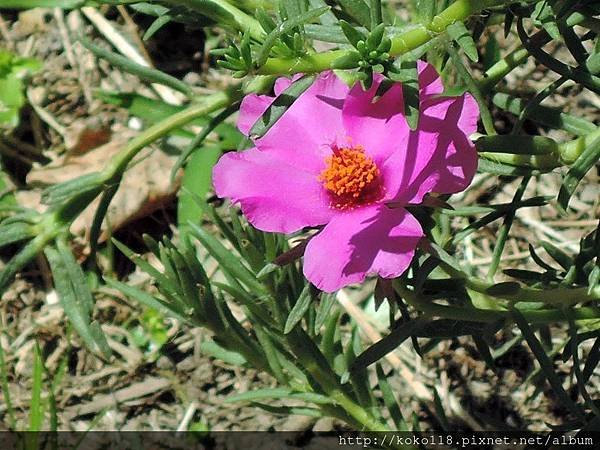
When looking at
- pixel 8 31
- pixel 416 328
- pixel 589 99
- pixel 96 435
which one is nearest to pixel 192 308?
pixel 416 328

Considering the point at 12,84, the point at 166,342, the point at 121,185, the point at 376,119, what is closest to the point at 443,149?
the point at 376,119

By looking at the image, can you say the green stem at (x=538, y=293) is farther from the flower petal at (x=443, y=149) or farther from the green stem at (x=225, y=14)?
the green stem at (x=225, y=14)

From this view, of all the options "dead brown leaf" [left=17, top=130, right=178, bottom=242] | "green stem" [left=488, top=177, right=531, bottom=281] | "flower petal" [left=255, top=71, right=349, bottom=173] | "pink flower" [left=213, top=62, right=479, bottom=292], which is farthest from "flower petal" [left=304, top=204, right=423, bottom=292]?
"dead brown leaf" [left=17, top=130, right=178, bottom=242]

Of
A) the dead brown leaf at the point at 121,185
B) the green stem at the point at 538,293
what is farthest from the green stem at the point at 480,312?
the dead brown leaf at the point at 121,185

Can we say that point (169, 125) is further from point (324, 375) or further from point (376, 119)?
point (324, 375)

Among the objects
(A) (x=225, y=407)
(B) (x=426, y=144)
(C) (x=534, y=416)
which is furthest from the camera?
(A) (x=225, y=407)

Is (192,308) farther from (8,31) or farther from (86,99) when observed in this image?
(8,31)

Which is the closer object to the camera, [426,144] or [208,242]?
[426,144]
